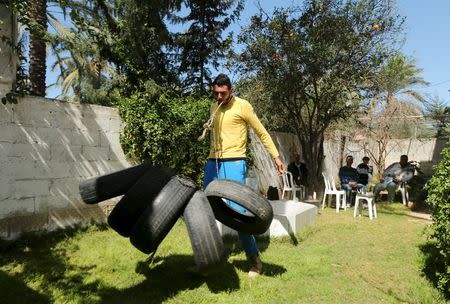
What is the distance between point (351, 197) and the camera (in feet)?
35.8

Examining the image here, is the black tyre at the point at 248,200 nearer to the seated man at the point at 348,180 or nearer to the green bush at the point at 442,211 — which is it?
the green bush at the point at 442,211

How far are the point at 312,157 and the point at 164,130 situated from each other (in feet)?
18.2

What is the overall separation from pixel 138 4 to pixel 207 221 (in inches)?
349

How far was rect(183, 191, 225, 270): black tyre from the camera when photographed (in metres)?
3.38

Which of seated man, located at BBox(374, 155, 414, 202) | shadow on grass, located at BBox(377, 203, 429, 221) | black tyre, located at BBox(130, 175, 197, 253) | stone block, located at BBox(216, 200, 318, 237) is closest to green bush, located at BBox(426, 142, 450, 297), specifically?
stone block, located at BBox(216, 200, 318, 237)

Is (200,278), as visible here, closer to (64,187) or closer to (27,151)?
(64,187)

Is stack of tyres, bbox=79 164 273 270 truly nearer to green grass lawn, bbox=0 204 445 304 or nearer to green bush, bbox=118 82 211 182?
green grass lawn, bbox=0 204 445 304

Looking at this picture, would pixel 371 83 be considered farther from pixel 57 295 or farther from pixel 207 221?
pixel 57 295

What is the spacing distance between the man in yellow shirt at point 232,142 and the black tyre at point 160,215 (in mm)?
678

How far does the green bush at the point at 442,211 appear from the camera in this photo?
411 cm

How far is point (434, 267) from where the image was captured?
191 inches

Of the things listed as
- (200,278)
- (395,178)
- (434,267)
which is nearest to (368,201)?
(395,178)

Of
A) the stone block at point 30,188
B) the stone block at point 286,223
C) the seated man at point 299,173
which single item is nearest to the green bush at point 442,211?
the stone block at point 286,223

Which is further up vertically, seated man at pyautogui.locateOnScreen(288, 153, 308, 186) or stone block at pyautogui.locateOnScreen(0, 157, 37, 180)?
stone block at pyautogui.locateOnScreen(0, 157, 37, 180)
